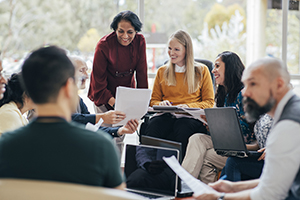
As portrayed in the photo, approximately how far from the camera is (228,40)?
185 inches

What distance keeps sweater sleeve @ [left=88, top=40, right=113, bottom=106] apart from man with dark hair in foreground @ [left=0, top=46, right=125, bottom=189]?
1.93 m

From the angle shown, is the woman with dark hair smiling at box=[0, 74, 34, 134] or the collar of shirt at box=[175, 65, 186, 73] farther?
the collar of shirt at box=[175, 65, 186, 73]

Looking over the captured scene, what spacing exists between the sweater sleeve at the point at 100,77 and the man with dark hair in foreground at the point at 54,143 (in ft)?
6.33

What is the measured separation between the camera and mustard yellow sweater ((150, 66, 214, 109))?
308 cm

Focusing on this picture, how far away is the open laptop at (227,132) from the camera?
221 centimetres

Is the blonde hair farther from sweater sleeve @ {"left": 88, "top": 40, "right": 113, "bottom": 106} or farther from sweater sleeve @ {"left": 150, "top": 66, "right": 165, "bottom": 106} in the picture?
sweater sleeve @ {"left": 88, "top": 40, "right": 113, "bottom": 106}

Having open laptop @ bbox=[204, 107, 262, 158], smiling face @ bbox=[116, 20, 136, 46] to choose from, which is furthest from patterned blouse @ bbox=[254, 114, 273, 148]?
smiling face @ bbox=[116, 20, 136, 46]

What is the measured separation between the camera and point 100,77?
10.1 feet

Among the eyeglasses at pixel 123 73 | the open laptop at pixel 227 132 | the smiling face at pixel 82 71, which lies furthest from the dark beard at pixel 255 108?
the eyeglasses at pixel 123 73

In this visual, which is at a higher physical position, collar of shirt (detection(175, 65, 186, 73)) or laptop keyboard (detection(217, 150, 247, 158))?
collar of shirt (detection(175, 65, 186, 73))

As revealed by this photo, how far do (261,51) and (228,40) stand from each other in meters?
0.47

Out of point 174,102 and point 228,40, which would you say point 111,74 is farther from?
point 228,40

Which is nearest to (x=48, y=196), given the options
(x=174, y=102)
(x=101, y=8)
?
(x=174, y=102)

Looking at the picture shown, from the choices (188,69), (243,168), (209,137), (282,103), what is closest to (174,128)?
(209,137)
